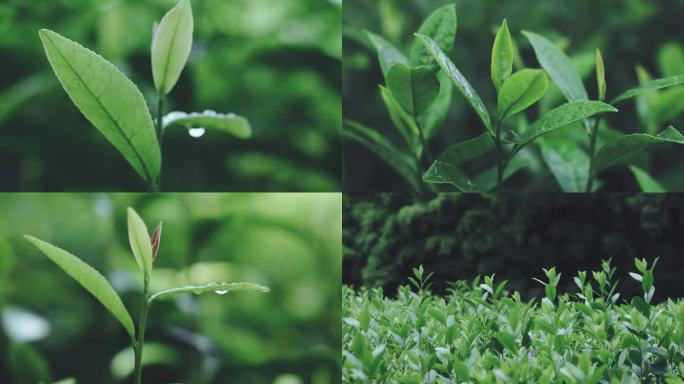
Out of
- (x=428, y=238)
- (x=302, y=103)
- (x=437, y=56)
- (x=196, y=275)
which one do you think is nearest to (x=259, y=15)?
(x=302, y=103)

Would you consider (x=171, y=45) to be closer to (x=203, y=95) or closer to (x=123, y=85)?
(x=123, y=85)

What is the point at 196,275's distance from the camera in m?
1.28

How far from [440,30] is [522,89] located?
138mm

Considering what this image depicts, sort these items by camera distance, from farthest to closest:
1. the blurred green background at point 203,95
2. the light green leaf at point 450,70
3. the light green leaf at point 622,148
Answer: the blurred green background at point 203,95 → the light green leaf at point 622,148 → the light green leaf at point 450,70

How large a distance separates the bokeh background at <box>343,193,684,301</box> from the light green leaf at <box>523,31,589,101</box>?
14 cm

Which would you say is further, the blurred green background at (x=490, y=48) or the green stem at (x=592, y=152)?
the blurred green background at (x=490, y=48)

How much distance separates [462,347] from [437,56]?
334 mm

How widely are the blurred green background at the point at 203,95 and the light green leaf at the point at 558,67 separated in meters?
→ 0.62

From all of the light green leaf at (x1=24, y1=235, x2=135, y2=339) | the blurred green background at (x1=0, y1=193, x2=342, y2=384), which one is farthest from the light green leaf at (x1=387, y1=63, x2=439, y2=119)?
the blurred green background at (x1=0, y1=193, x2=342, y2=384)

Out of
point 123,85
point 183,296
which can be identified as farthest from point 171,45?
point 183,296

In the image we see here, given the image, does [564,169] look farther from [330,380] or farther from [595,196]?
[330,380]

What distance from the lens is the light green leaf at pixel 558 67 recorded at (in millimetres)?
858

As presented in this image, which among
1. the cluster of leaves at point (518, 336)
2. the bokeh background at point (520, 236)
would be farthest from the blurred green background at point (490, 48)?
the cluster of leaves at point (518, 336)

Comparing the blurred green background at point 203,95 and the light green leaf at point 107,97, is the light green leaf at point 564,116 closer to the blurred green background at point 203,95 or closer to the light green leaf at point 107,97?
the light green leaf at point 107,97
